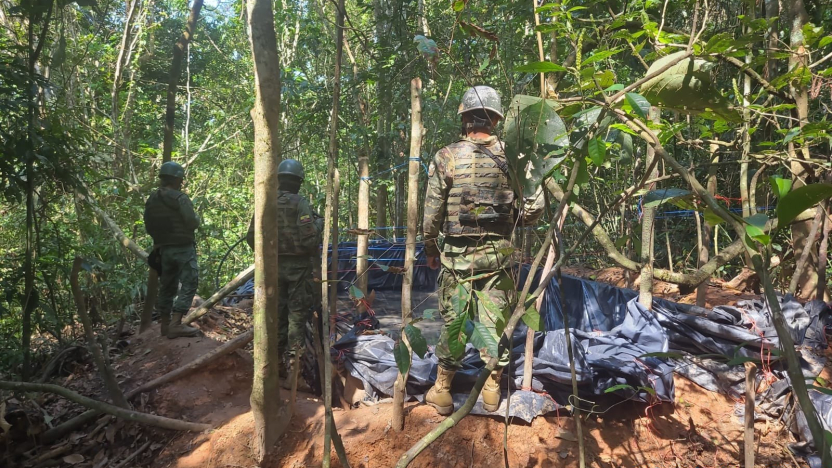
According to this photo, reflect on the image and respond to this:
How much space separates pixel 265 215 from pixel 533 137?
1.53 metres

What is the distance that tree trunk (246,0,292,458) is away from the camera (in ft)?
6.63

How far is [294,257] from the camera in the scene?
3.80 metres

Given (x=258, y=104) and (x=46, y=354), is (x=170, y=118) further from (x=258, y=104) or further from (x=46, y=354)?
(x=258, y=104)

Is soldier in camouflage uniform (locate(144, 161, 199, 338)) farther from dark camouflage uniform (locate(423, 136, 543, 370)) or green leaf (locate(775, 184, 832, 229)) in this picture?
green leaf (locate(775, 184, 832, 229))

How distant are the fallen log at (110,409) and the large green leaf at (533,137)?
9.11 ft

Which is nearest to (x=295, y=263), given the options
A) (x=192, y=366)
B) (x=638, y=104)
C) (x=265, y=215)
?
(x=192, y=366)

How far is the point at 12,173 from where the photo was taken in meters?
3.09

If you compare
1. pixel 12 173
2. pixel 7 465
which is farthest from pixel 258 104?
pixel 7 465

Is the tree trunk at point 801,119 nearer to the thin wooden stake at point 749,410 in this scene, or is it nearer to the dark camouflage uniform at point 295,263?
the thin wooden stake at point 749,410

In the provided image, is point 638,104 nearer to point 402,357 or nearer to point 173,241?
point 402,357

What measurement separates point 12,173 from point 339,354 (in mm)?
2601

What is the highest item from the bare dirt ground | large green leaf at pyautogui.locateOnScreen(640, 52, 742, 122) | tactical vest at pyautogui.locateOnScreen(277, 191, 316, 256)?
large green leaf at pyautogui.locateOnScreen(640, 52, 742, 122)

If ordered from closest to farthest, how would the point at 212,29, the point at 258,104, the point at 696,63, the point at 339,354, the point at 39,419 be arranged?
the point at 696,63 → the point at 258,104 → the point at 39,419 → the point at 339,354 → the point at 212,29

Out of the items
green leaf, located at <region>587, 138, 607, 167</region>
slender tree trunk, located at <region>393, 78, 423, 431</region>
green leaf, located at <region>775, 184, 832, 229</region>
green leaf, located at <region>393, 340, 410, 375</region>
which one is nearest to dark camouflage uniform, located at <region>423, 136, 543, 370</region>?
slender tree trunk, located at <region>393, 78, 423, 431</region>
